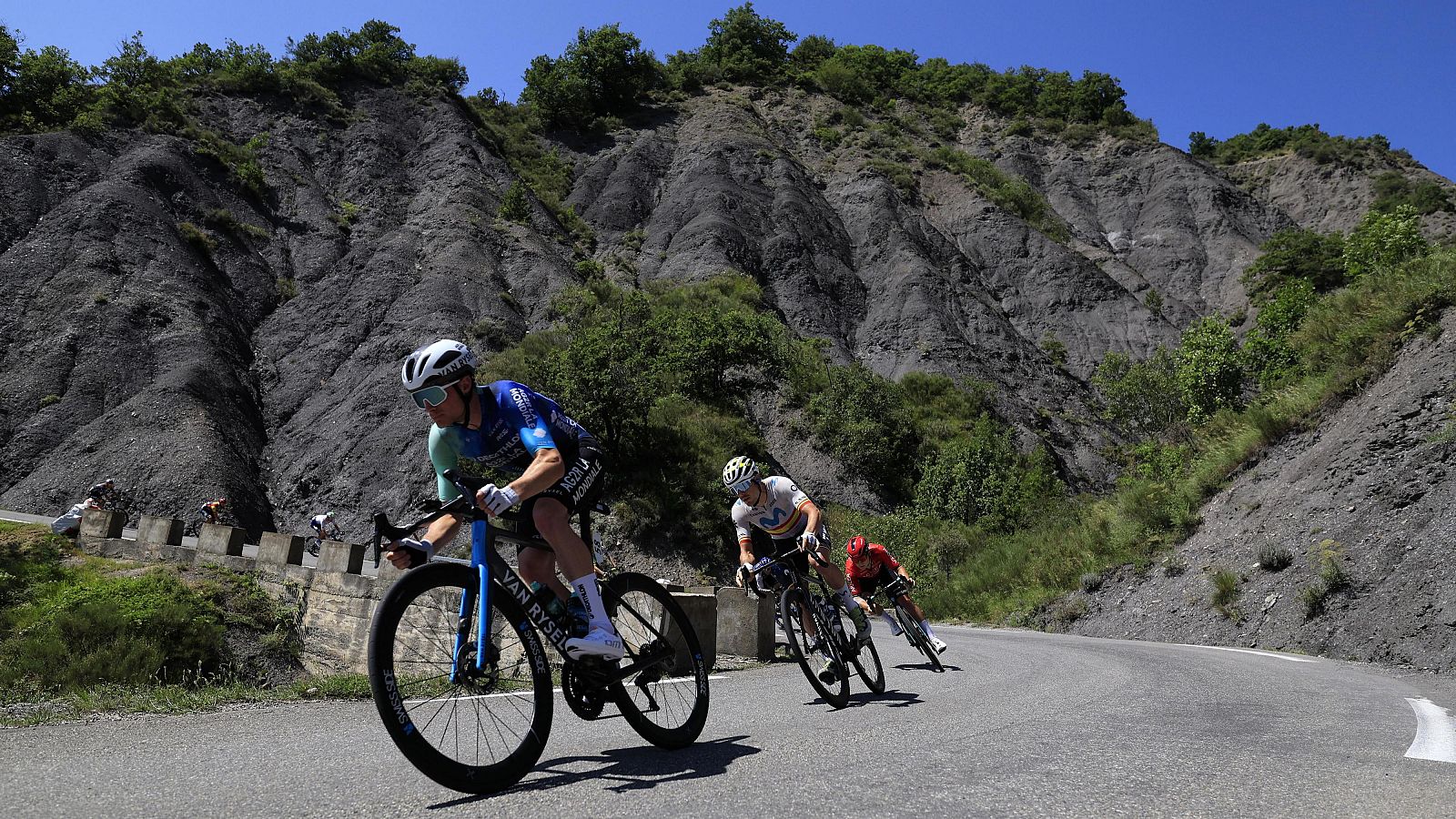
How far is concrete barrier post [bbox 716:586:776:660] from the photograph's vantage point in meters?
9.38

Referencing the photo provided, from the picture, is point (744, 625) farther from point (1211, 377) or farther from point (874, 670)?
point (1211, 377)

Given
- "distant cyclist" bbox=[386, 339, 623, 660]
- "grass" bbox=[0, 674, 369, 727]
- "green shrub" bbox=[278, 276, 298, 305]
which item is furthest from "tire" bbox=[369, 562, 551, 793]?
"green shrub" bbox=[278, 276, 298, 305]

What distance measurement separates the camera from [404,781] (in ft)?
11.5

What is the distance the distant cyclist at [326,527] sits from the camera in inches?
1159

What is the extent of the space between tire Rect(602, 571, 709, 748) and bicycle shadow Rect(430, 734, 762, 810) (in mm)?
120

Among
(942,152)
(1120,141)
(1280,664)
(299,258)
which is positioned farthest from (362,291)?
(1120,141)

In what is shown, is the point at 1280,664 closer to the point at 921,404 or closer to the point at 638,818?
the point at 638,818

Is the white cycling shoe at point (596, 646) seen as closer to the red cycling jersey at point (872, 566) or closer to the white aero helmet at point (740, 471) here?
the white aero helmet at point (740, 471)

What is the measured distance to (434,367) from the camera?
3770 mm

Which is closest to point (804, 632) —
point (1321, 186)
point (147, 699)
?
point (147, 699)

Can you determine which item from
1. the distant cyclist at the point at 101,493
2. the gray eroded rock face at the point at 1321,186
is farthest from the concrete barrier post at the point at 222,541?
the gray eroded rock face at the point at 1321,186

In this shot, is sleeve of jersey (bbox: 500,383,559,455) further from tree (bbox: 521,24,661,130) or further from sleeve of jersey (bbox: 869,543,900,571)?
tree (bbox: 521,24,661,130)

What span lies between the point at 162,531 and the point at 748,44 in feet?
307

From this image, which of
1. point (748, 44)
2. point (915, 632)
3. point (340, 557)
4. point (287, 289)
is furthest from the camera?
point (748, 44)
